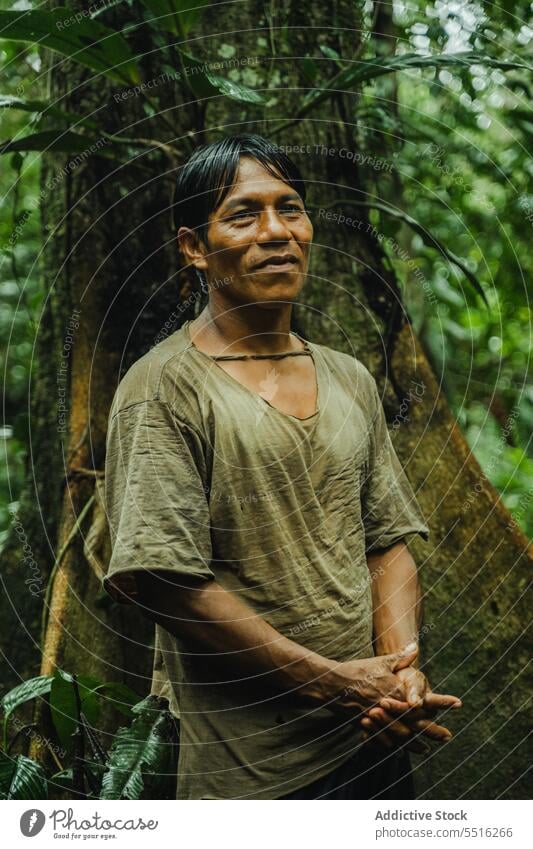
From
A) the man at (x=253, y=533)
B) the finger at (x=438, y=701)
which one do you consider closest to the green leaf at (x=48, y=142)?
the man at (x=253, y=533)

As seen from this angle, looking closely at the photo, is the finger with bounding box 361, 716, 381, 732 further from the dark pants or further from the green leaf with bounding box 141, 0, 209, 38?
the green leaf with bounding box 141, 0, 209, 38

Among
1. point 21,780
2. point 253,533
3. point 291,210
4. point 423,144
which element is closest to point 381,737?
point 253,533

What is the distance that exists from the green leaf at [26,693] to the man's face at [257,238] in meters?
0.86

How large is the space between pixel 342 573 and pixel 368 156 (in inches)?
54.5

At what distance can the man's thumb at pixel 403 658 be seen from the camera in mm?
1555

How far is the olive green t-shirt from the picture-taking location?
4.85 feet

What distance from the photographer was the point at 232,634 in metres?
1.47

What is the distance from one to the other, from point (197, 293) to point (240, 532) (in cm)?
70

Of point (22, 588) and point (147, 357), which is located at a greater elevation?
point (147, 357)

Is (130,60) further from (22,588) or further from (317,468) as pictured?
(22,588)

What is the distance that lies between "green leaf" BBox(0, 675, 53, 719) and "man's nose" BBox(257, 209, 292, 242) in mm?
963

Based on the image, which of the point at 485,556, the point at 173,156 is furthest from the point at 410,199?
the point at 485,556

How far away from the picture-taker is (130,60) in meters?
2.01

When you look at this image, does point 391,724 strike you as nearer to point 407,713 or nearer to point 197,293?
point 407,713
